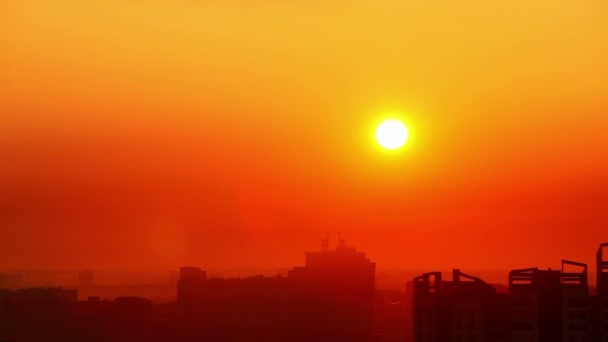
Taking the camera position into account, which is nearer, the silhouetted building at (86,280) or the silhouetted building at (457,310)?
the silhouetted building at (457,310)

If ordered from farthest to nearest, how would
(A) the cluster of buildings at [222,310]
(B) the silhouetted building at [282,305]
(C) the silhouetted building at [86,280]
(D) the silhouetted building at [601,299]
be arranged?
(C) the silhouetted building at [86,280] < (B) the silhouetted building at [282,305] < (A) the cluster of buildings at [222,310] < (D) the silhouetted building at [601,299]

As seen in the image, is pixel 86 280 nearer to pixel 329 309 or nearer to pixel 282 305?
pixel 282 305

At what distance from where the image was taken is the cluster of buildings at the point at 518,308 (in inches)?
611

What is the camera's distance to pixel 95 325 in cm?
2444

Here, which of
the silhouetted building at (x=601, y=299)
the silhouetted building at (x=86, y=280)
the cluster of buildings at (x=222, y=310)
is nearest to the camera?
the silhouetted building at (x=601, y=299)

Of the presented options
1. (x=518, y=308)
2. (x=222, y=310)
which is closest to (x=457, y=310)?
(x=518, y=308)

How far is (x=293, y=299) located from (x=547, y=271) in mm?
20005

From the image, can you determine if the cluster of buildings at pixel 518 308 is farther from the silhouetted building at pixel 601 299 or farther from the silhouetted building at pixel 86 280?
the silhouetted building at pixel 86 280

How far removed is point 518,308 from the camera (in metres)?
15.8

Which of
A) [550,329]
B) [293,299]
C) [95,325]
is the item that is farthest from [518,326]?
[293,299]

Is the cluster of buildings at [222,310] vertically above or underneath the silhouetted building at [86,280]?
underneath

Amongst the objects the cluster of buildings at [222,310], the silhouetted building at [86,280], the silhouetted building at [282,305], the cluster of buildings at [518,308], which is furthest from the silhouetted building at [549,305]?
the silhouetted building at [86,280]

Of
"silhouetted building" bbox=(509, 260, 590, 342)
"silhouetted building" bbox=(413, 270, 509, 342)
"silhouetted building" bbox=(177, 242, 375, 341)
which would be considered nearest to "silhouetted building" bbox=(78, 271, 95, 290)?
"silhouetted building" bbox=(177, 242, 375, 341)

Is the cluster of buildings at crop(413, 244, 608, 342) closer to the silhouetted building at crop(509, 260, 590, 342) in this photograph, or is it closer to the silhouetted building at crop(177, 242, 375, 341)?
the silhouetted building at crop(509, 260, 590, 342)
